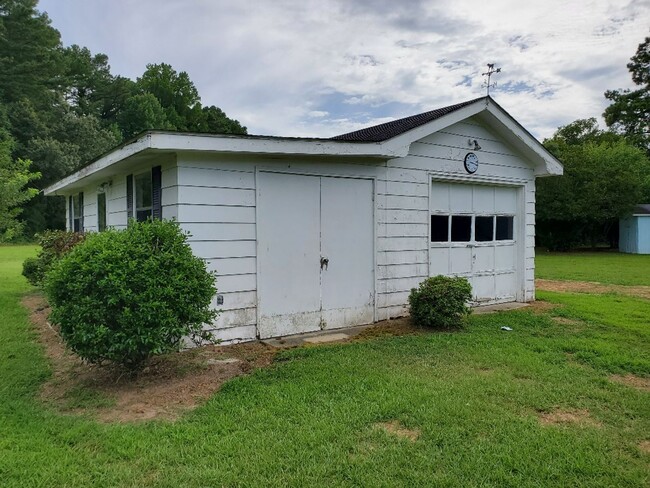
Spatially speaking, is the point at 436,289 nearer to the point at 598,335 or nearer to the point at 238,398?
the point at 598,335

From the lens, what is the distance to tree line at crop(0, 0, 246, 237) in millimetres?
31984

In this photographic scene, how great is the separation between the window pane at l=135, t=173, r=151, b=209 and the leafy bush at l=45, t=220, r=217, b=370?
195 centimetres

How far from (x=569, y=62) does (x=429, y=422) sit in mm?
16525

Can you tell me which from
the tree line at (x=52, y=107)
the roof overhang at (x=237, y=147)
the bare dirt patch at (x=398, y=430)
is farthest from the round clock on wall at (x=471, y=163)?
the tree line at (x=52, y=107)

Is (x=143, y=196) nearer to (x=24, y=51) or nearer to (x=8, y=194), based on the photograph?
(x=8, y=194)

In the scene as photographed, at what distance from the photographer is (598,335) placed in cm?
626

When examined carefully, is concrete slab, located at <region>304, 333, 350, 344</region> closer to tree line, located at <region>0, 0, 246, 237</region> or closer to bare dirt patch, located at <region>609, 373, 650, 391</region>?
bare dirt patch, located at <region>609, 373, 650, 391</region>

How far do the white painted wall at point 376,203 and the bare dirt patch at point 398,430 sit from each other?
2761 mm

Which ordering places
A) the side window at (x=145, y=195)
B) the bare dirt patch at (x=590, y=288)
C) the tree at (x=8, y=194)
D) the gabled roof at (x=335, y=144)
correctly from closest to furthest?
the gabled roof at (x=335, y=144), the side window at (x=145, y=195), the tree at (x=8, y=194), the bare dirt patch at (x=590, y=288)

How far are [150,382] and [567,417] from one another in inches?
141

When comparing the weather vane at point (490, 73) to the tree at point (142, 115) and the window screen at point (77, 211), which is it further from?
the tree at point (142, 115)

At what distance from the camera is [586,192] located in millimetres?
23906

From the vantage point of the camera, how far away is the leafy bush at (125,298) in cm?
386

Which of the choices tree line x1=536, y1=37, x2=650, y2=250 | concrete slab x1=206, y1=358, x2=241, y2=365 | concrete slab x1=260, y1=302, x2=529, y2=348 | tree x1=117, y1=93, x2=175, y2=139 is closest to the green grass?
tree line x1=536, y1=37, x2=650, y2=250
